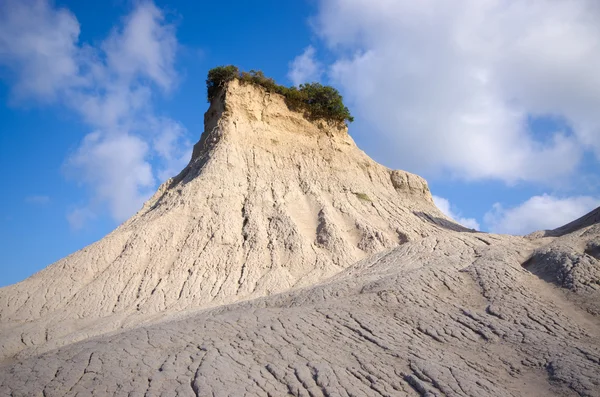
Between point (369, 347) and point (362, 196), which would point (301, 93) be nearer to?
point (362, 196)

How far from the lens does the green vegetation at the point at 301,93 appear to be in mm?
22859

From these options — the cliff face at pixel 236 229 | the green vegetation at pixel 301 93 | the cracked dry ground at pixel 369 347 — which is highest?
the green vegetation at pixel 301 93

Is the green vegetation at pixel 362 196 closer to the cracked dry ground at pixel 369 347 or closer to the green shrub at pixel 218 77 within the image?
the green shrub at pixel 218 77

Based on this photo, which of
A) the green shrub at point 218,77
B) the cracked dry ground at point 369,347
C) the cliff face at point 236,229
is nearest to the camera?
the cracked dry ground at point 369,347

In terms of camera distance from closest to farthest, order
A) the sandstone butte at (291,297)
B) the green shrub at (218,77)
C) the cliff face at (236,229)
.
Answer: the sandstone butte at (291,297) → the cliff face at (236,229) → the green shrub at (218,77)

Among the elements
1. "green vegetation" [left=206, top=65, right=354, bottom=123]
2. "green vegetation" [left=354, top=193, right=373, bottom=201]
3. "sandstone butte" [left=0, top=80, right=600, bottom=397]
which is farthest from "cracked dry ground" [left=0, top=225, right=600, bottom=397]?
"green vegetation" [left=206, top=65, right=354, bottom=123]

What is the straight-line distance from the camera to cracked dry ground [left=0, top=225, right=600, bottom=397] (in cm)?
589

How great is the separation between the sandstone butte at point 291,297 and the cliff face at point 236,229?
0.22 feet

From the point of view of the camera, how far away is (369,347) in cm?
691

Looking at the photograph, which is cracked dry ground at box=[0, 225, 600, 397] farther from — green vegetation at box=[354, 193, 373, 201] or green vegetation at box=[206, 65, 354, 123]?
green vegetation at box=[206, 65, 354, 123]

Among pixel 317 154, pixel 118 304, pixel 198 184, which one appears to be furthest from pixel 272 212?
pixel 118 304

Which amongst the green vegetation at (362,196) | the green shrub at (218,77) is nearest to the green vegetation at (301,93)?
the green shrub at (218,77)

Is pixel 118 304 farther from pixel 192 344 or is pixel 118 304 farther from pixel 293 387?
pixel 293 387

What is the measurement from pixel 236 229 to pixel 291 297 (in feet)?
28.4
